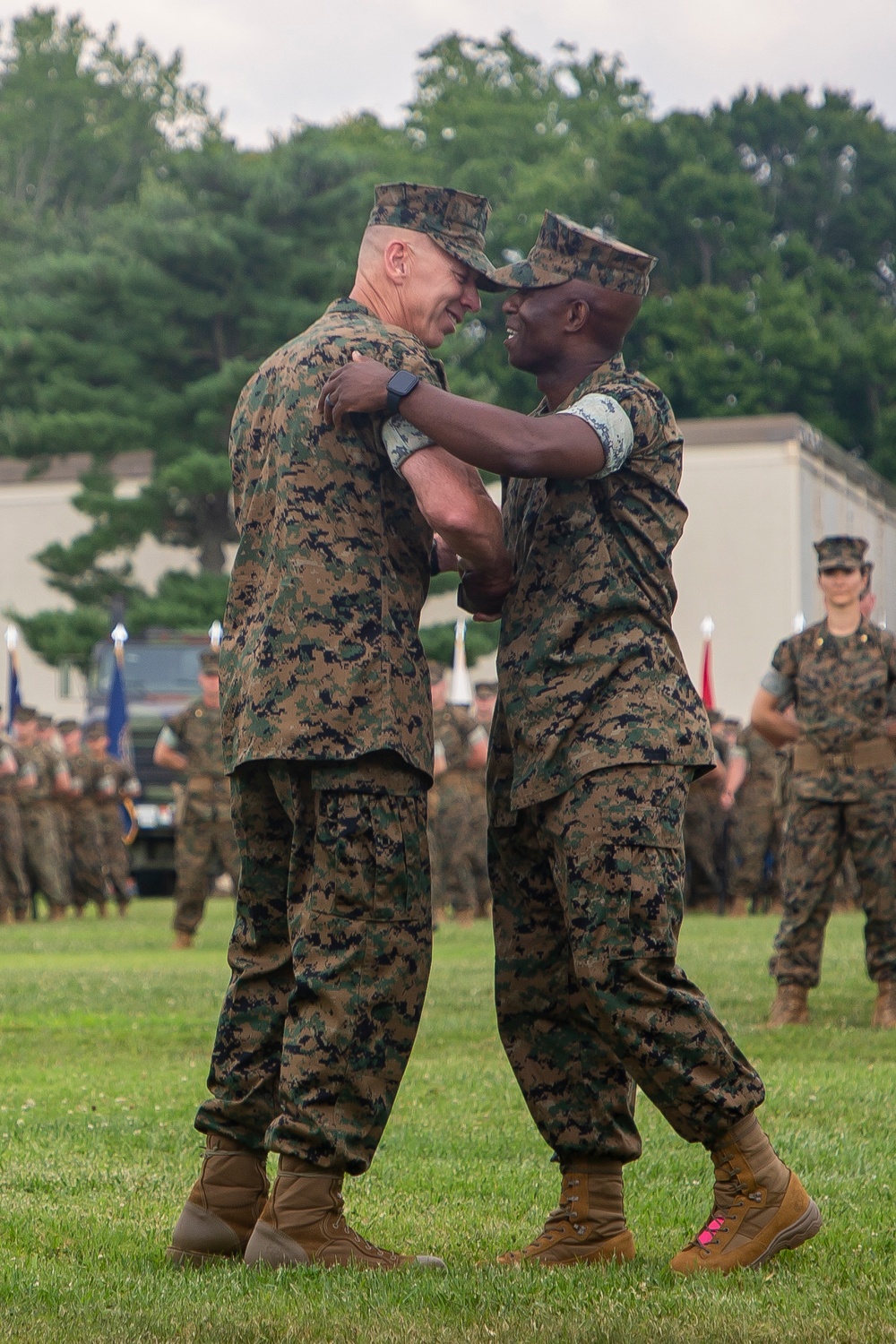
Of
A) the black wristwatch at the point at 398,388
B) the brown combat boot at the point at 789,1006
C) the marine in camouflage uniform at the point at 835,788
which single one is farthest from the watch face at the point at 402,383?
the brown combat boot at the point at 789,1006

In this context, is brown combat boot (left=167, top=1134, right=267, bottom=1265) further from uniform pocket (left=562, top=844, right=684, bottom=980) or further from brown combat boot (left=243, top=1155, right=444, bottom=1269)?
uniform pocket (left=562, top=844, right=684, bottom=980)

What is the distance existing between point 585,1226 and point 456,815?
1577 cm

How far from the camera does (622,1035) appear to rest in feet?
13.6

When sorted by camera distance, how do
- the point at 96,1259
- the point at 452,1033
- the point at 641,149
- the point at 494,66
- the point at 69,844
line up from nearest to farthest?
the point at 96,1259 < the point at 452,1033 < the point at 69,844 < the point at 641,149 < the point at 494,66

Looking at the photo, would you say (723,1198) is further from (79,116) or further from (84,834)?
(79,116)

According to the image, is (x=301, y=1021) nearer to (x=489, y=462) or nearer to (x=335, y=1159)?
(x=335, y=1159)

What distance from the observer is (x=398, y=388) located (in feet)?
13.7

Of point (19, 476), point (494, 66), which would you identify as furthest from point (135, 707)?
point (494, 66)

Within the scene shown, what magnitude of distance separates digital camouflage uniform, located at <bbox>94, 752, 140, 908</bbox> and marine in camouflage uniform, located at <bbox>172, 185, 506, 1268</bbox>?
18.2 m

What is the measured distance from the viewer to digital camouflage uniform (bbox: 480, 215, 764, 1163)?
417 cm

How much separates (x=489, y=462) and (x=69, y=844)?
19.2 m

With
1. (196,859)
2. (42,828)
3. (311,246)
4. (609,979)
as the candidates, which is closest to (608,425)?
(609,979)

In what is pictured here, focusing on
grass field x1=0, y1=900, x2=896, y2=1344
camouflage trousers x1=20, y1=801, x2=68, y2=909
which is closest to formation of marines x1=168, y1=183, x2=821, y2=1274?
grass field x1=0, y1=900, x2=896, y2=1344

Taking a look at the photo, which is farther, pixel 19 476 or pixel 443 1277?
pixel 19 476
